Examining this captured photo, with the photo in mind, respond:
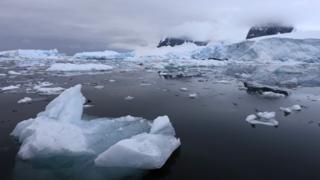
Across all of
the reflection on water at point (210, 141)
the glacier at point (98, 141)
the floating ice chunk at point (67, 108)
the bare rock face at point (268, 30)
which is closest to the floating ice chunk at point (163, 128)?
the glacier at point (98, 141)

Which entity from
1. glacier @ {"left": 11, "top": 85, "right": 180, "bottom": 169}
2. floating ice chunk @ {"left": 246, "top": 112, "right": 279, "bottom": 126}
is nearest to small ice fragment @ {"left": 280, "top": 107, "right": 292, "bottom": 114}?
floating ice chunk @ {"left": 246, "top": 112, "right": 279, "bottom": 126}

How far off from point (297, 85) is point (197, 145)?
13250 millimetres

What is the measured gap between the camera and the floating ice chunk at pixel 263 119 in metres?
8.88

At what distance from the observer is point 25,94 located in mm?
13562

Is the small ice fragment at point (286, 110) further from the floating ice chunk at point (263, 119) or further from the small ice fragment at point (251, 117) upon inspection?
the small ice fragment at point (251, 117)

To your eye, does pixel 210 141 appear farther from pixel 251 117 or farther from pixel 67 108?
pixel 67 108

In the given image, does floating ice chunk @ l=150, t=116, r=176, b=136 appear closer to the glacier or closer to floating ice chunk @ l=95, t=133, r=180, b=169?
the glacier

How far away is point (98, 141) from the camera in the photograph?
6.53 meters

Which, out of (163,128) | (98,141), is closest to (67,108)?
(98,141)

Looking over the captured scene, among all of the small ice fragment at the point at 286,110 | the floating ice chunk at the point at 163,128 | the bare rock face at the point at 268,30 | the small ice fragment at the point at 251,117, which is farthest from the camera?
the bare rock face at the point at 268,30

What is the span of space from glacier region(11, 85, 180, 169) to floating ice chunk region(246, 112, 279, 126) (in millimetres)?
3227

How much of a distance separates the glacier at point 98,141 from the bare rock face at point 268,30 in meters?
64.6

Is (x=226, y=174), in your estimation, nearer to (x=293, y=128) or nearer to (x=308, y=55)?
(x=293, y=128)

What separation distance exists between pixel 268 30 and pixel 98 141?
70.3 metres
